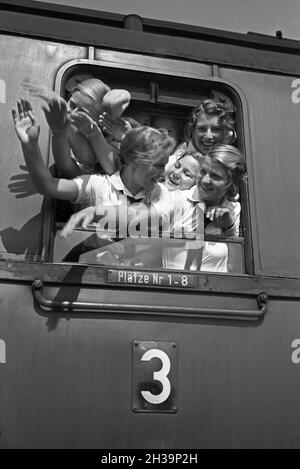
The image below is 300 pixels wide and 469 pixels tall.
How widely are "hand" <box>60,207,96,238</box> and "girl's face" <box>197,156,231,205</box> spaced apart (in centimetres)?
53

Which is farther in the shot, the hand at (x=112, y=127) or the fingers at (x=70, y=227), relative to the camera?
the hand at (x=112, y=127)

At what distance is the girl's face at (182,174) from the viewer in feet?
9.77

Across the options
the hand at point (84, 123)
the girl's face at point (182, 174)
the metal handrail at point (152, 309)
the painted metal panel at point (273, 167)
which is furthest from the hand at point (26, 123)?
the painted metal panel at point (273, 167)

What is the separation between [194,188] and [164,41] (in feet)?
2.34

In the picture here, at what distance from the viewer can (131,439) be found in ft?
8.01

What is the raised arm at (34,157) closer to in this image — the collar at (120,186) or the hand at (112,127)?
the collar at (120,186)

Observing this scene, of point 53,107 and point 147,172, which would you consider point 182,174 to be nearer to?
point 147,172

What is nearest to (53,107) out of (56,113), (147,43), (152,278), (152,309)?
(56,113)

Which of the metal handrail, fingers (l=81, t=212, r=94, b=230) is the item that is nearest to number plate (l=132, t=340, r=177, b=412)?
the metal handrail

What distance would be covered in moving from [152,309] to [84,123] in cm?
82

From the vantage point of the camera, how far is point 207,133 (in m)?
2.99

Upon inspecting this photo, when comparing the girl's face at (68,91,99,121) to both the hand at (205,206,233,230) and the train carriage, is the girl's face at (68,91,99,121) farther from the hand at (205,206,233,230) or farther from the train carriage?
the hand at (205,206,233,230)

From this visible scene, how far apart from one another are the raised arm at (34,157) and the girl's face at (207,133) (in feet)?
2.33

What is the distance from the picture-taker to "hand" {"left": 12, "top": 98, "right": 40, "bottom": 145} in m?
2.53
